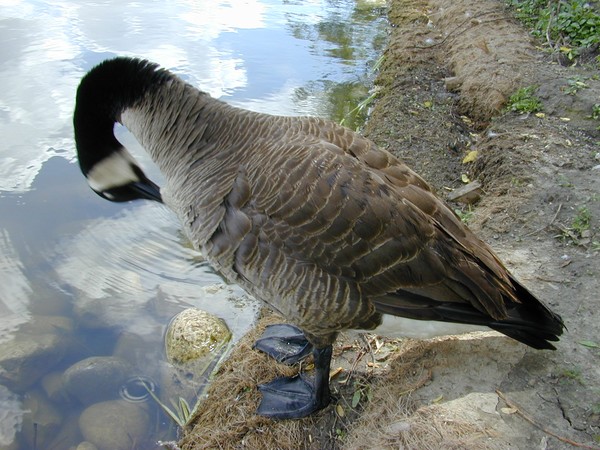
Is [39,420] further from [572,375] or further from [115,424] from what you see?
[572,375]

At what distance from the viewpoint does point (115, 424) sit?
476cm

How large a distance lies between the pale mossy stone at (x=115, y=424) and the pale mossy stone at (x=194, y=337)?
64cm

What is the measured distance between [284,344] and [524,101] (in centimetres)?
500

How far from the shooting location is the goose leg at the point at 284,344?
4.57 metres

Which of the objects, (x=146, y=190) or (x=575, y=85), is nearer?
(x=146, y=190)

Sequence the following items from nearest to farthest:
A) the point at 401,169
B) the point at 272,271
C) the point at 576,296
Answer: the point at 272,271 < the point at 401,169 < the point at 576,296

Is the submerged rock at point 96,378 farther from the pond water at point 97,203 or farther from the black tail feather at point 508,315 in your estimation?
the black tail feather at point 508,315

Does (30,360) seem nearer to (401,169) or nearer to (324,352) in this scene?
(324,352)

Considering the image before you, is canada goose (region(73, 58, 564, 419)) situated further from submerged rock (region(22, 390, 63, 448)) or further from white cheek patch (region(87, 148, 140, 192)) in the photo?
submerged rock (region(22, 390, 63, 448))

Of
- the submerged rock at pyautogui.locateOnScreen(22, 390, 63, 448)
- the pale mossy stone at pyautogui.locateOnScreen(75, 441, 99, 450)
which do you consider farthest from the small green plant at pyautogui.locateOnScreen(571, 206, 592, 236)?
the submerged rock at pyautogui.locateOnScreen(22, 390, 63, 448)

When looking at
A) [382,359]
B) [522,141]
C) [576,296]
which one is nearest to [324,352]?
[382,359]

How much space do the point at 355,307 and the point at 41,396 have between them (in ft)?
11.6

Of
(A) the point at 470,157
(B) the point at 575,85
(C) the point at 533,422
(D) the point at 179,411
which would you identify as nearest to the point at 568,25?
(B) the point at 575,85

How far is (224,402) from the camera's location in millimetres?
4504
